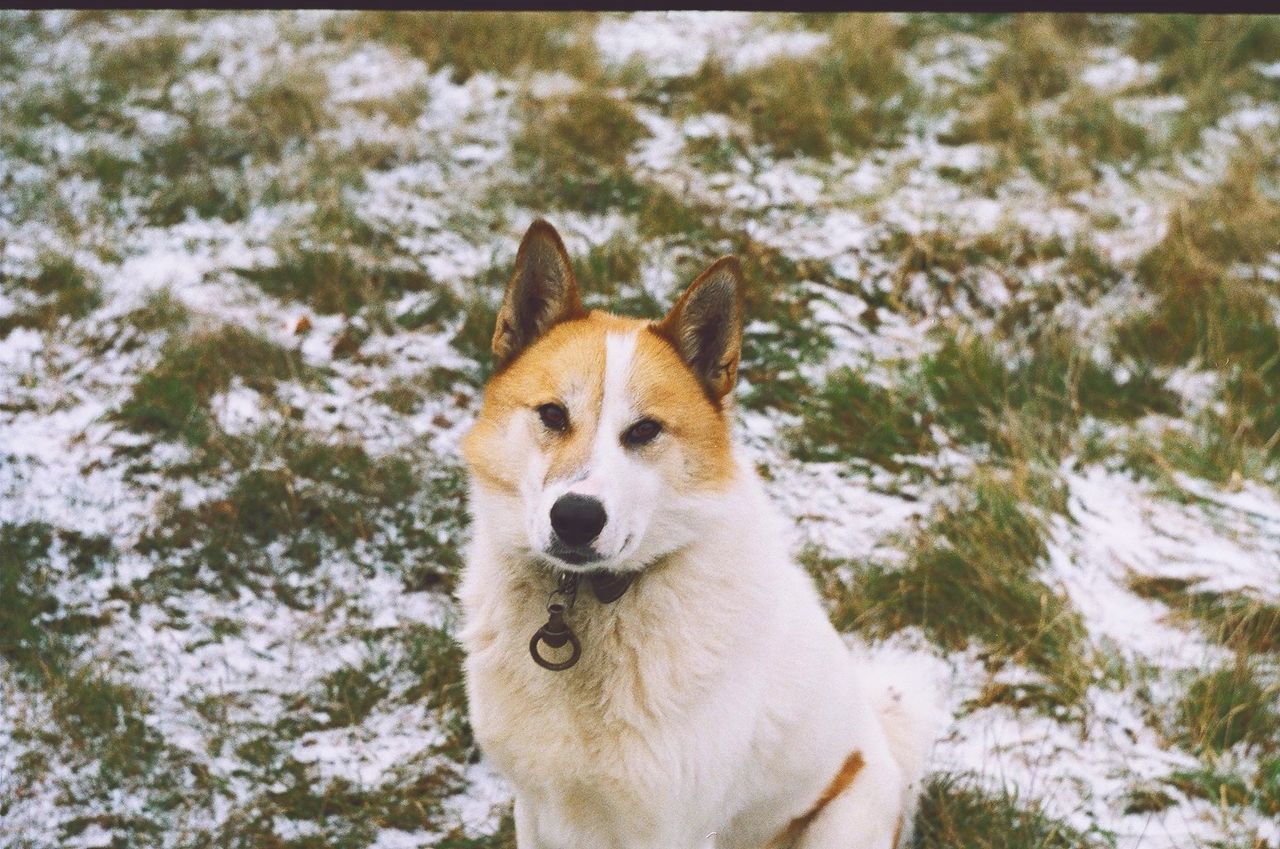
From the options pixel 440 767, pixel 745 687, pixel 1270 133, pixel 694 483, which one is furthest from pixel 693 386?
pixel 1270 133

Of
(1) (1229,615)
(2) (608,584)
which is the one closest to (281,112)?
(2) (608,584)

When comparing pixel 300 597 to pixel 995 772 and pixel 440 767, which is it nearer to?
pixel 440 767

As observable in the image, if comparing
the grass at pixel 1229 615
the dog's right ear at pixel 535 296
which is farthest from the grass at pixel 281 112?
the grass at pixel 1229 615

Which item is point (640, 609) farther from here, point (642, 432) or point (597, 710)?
point (642, 432)

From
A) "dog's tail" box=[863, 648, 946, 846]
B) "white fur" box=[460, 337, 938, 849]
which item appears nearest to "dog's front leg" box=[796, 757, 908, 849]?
"white fur" box=[460, 337, 938, 849]

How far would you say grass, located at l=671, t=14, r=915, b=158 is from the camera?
591cm

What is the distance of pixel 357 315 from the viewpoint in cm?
481

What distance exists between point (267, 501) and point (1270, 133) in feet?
20.3

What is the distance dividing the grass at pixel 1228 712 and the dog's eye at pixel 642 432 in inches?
82.6

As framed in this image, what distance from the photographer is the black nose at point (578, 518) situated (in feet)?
6.97

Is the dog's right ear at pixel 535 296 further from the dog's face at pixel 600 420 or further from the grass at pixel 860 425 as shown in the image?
the grass at pixel 860 425

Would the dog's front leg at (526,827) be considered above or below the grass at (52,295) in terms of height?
above

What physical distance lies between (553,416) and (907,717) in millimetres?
1420

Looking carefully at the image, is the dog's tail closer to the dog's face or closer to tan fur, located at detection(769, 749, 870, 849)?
tan fur, located at detection(769, 749, 870, 849)
